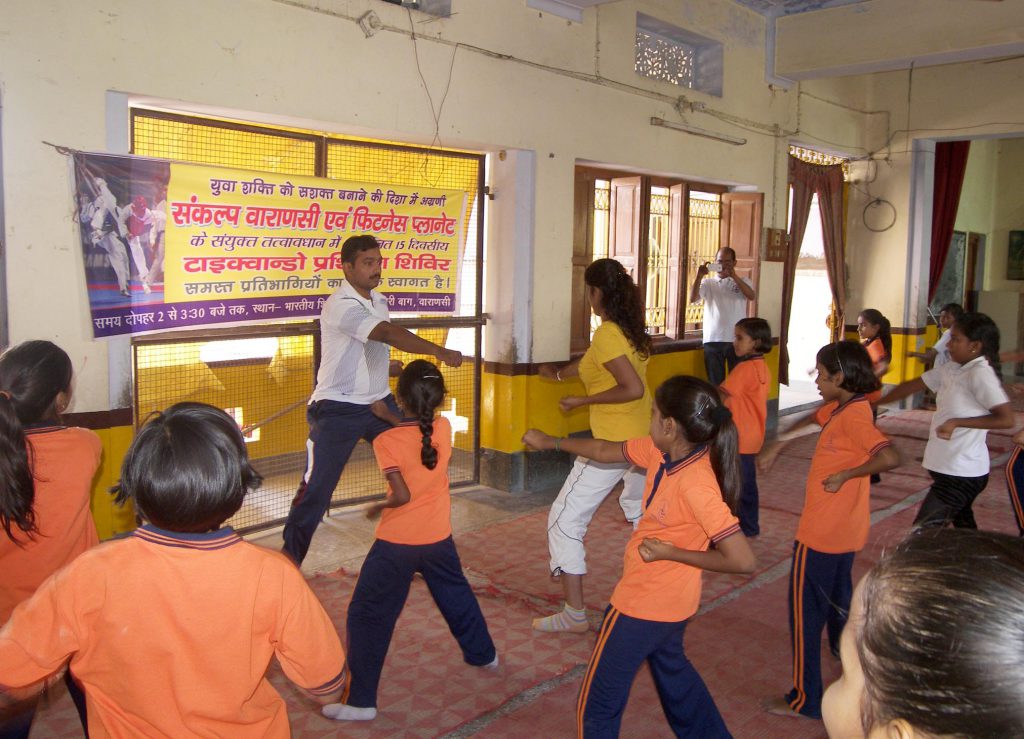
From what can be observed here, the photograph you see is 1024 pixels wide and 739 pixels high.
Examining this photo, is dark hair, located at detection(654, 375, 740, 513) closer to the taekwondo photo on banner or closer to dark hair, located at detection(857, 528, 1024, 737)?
dark hair, located at detection(857, 528, 1024, 737)

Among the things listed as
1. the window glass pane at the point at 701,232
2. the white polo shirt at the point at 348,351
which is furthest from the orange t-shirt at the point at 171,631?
the window glass pane at the point at 701,232

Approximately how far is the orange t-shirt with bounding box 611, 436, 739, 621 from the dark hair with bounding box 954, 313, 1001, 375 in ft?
7.53

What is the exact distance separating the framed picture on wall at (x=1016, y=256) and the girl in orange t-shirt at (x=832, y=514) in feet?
42.1

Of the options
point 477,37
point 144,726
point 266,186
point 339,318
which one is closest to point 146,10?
point 266,186

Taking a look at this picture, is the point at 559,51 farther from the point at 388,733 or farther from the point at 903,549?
the point at 903,549

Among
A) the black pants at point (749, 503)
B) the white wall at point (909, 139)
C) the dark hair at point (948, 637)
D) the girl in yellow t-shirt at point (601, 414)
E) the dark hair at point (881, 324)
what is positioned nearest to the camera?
the dark hair at point (948, 637)

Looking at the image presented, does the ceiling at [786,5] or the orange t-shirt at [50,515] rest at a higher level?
the ceiling at [786,5]

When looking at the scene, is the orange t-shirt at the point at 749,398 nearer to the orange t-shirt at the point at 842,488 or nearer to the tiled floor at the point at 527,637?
the tiled floor at the point at 527,637

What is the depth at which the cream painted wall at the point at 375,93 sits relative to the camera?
159 inches

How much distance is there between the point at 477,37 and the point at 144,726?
17.0 feet

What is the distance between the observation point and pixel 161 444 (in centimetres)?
158

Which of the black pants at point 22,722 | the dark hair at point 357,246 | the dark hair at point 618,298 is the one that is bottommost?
the black pants at point 22,722

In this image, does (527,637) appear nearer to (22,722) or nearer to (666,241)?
(22,722)

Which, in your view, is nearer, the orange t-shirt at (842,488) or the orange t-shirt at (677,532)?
the orange t-shirt at (677,532)
